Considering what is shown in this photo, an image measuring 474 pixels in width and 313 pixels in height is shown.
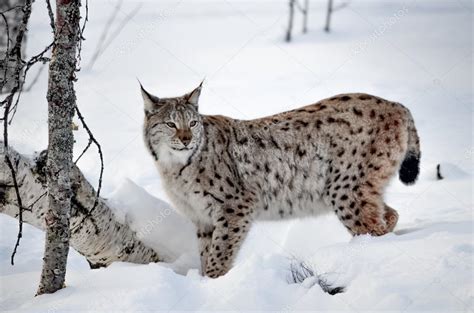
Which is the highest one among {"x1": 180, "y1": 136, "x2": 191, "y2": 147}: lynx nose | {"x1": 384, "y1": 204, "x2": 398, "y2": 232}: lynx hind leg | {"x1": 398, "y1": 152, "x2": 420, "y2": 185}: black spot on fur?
{"x1": 180, "y1": 136, "x2": 191, "y2": 147}: lynx nose

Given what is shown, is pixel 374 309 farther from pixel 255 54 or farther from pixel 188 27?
pixel 188 27

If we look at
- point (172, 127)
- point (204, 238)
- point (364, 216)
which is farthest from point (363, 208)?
point (172, 127)

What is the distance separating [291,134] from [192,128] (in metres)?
0.92

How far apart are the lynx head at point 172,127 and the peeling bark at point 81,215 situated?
647mm

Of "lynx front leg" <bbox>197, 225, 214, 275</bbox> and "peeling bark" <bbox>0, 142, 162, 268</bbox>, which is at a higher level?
"peeling bark" <bbox>0, 142, 162, 268</bbox>

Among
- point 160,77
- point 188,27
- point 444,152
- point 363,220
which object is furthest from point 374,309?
point 188,27

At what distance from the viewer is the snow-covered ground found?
345cm

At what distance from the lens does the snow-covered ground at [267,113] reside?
3453 millimetres

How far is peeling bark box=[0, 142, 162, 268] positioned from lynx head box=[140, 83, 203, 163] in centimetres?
65

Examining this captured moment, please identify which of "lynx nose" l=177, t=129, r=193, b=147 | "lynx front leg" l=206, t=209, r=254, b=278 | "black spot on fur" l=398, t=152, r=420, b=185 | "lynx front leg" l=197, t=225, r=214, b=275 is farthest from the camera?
"black spot on fur" l=398, t=152, r=420, b=185

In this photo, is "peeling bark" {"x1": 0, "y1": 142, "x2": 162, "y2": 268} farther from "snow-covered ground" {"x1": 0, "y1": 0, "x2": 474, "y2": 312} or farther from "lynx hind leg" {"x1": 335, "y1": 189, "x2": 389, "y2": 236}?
"lynx hind leg" {"x1": 335, "y1": 189, "x2": 389, "y2": 236}

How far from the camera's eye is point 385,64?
13.3 metres

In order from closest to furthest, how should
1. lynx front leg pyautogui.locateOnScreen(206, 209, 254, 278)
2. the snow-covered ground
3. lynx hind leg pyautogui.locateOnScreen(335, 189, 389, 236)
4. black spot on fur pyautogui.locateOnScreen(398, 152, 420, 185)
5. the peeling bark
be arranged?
the snow-covered ground, the peeling bark, lynx front leg pyautogui.locateOnScreen(206, 209, 254, 278), lynx hind leg pyautogui.locateOnScreen(335, 189, 389, 236), black spot on fur pyautogui.locateOnScreen(398, 152, 420, 185)

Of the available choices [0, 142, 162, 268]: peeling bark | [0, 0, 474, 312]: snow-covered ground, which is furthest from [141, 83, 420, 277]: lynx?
[0, 142, 162, 268]: peeling bark
